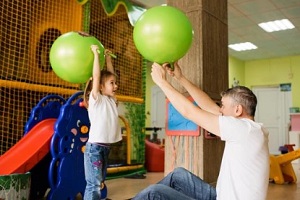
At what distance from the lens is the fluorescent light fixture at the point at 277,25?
6.47 m

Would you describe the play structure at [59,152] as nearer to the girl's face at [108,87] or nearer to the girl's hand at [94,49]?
the girl's face at [108,87]

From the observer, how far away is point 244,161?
126cm

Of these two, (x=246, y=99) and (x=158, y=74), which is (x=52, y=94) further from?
(x=246, y=99)

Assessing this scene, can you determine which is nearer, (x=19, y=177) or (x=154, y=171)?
(x=19, y=177)

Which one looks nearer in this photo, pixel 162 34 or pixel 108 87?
pixel 162 34

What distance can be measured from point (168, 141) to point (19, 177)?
1.15 metres

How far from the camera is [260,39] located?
756cm

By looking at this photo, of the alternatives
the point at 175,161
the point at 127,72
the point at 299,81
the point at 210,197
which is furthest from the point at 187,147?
the point at 299,81

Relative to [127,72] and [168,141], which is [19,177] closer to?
[168,141]

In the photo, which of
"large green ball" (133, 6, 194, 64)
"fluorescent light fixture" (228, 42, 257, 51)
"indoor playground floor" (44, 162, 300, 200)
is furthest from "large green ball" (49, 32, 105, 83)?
"fluorescent light fixture" (228, 42, 257, 51)

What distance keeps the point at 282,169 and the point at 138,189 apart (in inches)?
75.4

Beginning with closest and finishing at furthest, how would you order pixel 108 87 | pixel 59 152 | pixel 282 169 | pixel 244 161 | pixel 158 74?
pixel 244 161, pixel 158 74, pixel 108 87, pixel 59 152, pixel 282 169

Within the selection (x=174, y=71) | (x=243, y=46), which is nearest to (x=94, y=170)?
(x=174, y=71)

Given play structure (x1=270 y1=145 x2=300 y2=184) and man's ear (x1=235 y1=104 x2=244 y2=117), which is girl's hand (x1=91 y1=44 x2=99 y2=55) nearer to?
man's ear (x1=235 y1=104 x2=244 y2=117)
